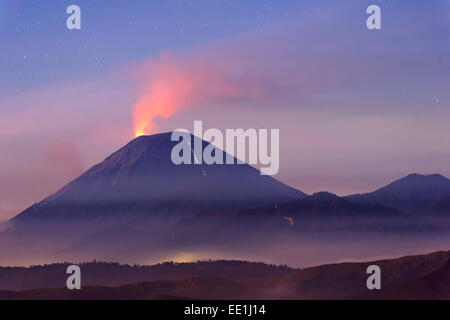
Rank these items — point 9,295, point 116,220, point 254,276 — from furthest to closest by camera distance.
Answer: point 116,220
point 254,276
point 9,295

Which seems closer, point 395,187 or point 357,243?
point 357,243

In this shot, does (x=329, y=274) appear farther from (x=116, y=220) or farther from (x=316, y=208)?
(x=116, y=220)

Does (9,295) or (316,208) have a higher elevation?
(316,208)

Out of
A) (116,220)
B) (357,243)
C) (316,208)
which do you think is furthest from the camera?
(116,220)

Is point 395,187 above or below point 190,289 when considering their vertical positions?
above
